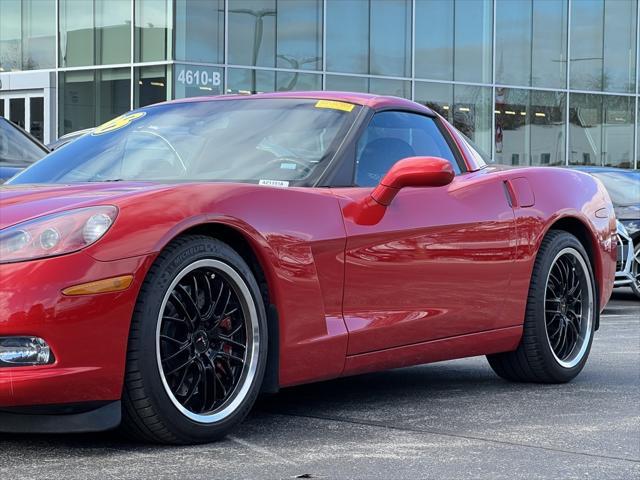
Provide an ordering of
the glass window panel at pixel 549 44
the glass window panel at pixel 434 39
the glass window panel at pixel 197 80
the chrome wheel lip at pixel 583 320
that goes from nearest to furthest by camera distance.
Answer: the chrome wheel lip at pixel 583 320 < the glass window panel at pixel 197 80 < the glass window panel at pixel 434 39 < the glass window panel at pixel 549 44

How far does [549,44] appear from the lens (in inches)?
1249

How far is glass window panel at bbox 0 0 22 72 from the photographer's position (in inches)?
1104

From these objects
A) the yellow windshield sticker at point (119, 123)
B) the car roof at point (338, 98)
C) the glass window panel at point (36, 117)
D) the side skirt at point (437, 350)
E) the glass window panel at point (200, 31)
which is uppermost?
the glass window panel at point (200, 31)

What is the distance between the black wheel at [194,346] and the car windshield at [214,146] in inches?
27.6

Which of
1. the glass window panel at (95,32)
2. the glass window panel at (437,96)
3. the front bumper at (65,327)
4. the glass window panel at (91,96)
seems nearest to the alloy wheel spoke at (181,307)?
the front bumper at (65,327)

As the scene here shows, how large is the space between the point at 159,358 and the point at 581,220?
304 centimetres

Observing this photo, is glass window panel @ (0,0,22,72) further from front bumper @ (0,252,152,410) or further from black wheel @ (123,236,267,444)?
front bumper @ (0,252,152,410)

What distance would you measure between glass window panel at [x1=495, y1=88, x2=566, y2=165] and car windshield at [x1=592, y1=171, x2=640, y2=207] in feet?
54.1

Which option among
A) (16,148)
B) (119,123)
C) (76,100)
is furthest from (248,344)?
(76,100)

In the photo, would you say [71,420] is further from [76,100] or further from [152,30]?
[76,100]

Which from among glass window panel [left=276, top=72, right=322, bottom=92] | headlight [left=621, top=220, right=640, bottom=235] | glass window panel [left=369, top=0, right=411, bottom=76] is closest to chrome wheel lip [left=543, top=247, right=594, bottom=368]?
headlight [left=621, top=220, right=640, bottom=235]

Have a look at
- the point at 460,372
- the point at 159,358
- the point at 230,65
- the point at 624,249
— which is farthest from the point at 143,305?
the point at 230,65

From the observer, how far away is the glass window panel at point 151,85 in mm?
24953

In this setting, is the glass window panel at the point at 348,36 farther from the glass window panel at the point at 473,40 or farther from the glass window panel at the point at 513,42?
the glass window panel at the point at 513,42
